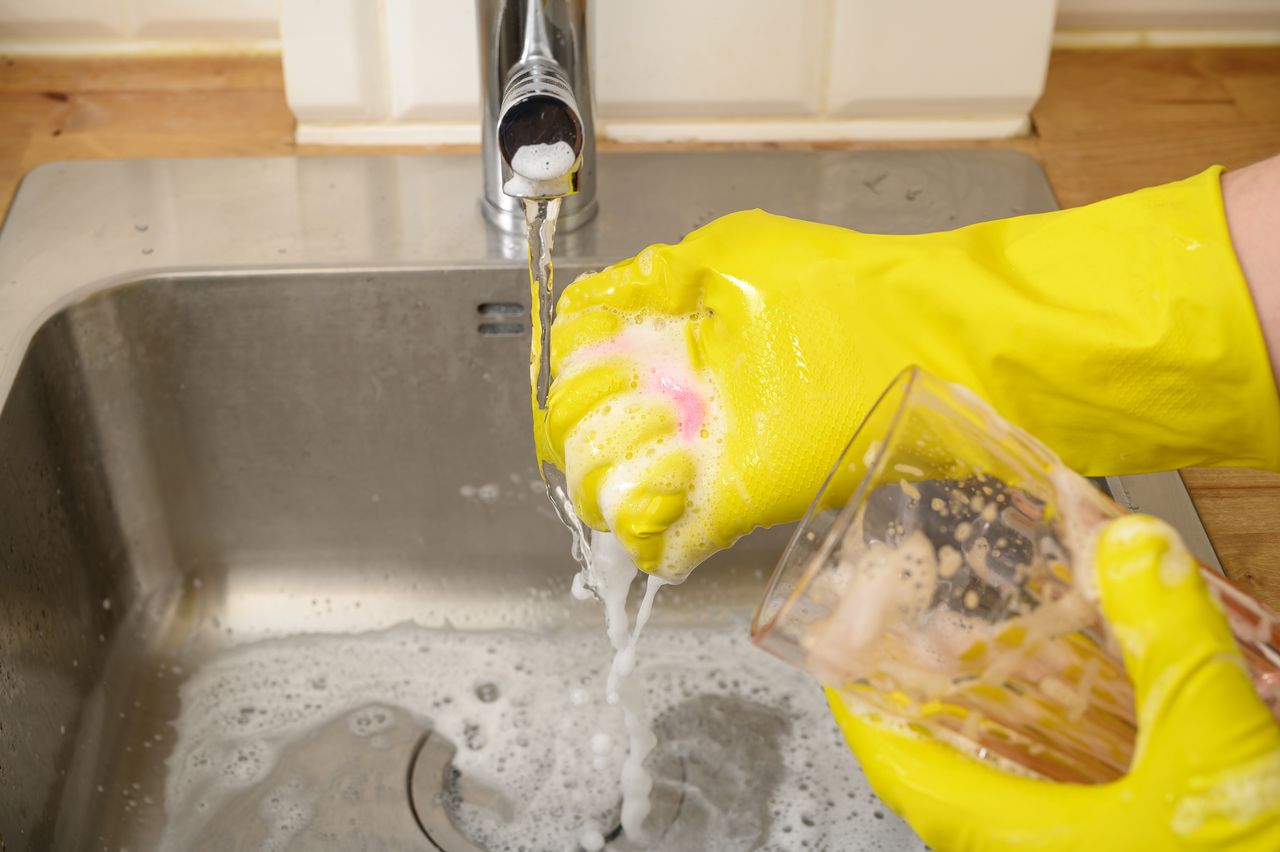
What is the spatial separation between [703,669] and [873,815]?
15 centimetres

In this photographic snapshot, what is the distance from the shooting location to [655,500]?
21.3 inches

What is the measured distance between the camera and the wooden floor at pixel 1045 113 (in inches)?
35.1

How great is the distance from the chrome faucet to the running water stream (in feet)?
0.07

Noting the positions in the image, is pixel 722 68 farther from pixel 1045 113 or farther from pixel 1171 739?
pixel 1171 739

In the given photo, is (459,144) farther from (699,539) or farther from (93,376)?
(699,539)

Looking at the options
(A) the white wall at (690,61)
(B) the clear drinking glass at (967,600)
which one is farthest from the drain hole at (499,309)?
(B) the clear drinking glass at (967,600)

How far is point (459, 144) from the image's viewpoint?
0.92m

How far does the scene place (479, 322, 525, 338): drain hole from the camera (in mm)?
812

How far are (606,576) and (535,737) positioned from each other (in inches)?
6.1

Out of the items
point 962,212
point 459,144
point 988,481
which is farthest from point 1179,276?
point 459,144

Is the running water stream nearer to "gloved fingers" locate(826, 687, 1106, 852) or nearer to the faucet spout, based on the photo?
the faucet spout

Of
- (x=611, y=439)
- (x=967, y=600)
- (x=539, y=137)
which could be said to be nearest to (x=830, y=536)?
(x=967, y=600)

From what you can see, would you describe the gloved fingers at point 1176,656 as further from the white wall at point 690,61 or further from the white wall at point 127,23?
the white wall at point 127,23

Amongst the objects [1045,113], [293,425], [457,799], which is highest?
[1045,113]
